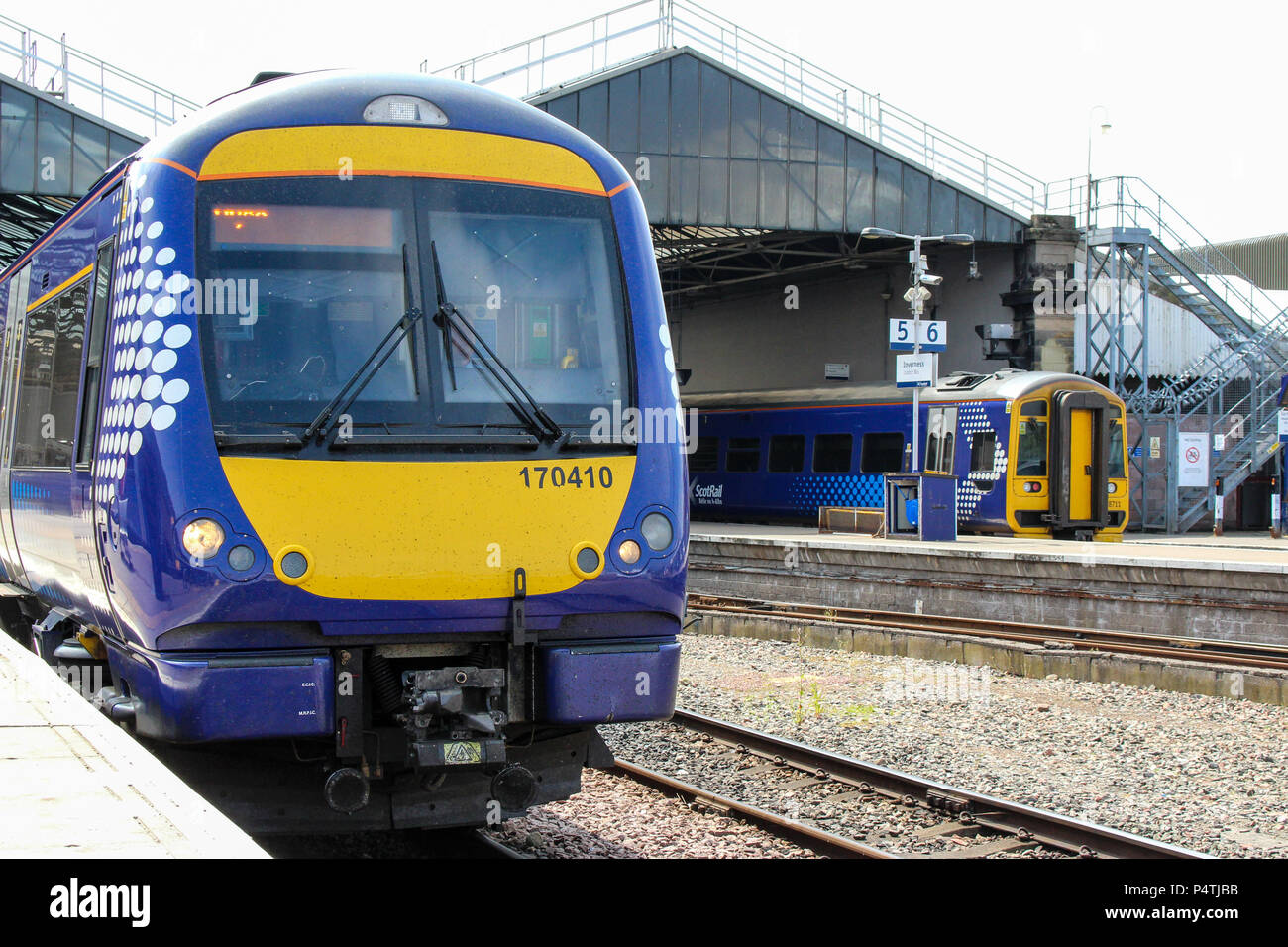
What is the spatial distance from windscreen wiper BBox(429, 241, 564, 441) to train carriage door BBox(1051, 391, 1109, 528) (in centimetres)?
2005

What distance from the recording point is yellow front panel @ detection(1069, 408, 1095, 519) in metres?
24.2

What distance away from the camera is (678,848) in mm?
6535

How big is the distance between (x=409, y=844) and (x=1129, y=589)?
12384 millimetres

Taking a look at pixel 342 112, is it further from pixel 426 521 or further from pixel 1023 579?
pixel 1023 579

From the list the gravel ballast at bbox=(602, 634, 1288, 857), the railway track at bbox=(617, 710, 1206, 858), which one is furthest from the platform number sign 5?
the railway track at bbox=(617, 710, 1206, 858)

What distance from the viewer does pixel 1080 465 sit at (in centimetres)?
2433

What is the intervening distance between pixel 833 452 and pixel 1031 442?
4838mm

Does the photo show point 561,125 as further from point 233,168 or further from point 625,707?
point 625,707

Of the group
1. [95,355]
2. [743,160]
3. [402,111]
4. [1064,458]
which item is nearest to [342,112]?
[402,111]

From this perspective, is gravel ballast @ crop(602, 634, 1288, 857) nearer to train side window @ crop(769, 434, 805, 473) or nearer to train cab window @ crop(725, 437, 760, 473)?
train side window @ crop(769, 434, 805, 473)

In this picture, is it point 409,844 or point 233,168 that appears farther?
point 409,844

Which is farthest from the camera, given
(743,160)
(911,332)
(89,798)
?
(743,160)

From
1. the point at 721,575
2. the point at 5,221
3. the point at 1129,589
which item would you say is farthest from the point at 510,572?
the point at 5,221
